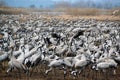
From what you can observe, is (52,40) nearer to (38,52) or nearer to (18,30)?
(38,52)

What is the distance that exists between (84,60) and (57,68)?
1.22 m

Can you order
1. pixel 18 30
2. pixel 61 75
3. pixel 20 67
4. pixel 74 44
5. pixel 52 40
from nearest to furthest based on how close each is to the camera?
pixel 20 67 → pixel 61 75 → pixel 74 44 → pixel 52 40 → pixel 18 30

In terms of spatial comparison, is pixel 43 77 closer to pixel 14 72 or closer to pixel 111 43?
pixel 14 72

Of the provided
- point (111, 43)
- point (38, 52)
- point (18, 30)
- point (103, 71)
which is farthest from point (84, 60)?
point (18, 30)

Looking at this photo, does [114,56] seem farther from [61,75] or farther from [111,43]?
[111,43]

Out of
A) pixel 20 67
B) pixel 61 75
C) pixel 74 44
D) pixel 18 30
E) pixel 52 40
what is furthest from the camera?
pixel 18 30

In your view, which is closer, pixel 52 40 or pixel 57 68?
pixel 57 68

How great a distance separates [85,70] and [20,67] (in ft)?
7.31

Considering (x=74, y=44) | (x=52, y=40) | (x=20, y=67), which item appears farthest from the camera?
(x=52, y=40)

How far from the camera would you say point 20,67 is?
34.1ft

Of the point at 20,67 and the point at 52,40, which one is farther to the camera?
the point at 52,40

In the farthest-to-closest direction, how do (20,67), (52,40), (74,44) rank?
(52,40) → (74,44) → (20,67)

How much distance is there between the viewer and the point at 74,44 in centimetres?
1419

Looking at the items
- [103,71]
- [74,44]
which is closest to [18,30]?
[74,44]
